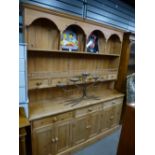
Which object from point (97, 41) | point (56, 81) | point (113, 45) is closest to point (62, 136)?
point (56, 81)

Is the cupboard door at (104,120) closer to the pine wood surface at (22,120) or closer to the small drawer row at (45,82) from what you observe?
the small drawer row at (45,82)

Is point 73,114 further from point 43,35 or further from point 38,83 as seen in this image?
point 43,35

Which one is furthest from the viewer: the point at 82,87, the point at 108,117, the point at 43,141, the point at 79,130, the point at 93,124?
the point at 108,117

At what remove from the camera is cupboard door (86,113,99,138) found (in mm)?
2285

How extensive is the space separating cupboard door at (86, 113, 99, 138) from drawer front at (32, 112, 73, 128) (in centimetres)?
48

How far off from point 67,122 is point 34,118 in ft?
1.77

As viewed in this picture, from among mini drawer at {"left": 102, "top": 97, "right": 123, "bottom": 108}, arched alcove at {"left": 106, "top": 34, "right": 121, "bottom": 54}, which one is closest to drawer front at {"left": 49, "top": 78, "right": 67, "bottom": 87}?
mini drawer at {"left": 102, "top": 97, "right": 123, "bottom": 108}

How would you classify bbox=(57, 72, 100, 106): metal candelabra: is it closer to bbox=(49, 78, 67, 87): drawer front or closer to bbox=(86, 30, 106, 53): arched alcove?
bbox=(49, 78, 67, 87): drawer front

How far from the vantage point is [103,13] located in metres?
2.58

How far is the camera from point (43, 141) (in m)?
1.77

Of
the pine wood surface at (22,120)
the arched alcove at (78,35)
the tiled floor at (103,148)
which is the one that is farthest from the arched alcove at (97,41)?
the tiled floor at (103,148)

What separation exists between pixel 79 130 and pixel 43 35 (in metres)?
1.60
